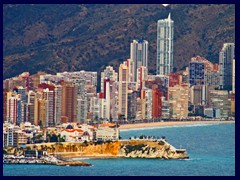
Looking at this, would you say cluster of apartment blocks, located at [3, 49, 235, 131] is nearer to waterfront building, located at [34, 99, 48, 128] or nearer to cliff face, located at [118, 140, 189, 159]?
waterfront building, located at [34, 99, 48, 128]

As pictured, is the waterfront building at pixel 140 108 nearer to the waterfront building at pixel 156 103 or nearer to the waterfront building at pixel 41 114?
the waterfront building at pixel 156 103

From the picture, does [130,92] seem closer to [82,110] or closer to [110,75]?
[110,75]

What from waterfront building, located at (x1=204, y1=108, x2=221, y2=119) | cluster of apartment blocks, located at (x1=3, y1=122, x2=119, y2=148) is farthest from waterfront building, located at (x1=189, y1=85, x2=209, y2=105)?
cluster of apartment blocks, located at (x1=3, y1=122, x2=119, y2=148)

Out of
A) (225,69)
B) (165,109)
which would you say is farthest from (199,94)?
(165,109)

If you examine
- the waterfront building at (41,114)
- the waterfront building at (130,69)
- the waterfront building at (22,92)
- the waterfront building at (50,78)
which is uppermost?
the waterfront building at (130,69)

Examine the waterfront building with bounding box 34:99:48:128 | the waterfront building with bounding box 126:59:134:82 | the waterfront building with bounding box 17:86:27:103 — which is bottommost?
the waterfront building with bounding box 34:99:48:128

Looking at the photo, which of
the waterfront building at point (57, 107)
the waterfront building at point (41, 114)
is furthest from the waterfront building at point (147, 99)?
the waterfront building at point (41, 114)
